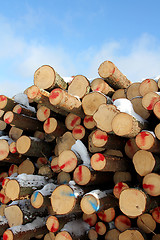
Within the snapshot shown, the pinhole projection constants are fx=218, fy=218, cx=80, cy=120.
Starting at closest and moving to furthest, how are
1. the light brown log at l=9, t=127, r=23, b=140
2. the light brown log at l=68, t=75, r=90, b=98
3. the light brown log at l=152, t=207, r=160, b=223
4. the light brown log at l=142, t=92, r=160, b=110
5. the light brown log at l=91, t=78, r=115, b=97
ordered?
the light brown log at l=142, t=92, r=160, b=110, the light brown log at l=152, t=207, r=160, b=223, the light brown log at l=68, t=75, r=90, b=98, the light brown log at l=91, t=78, r=115, b=97, the light brown log at l=9, t=127, r=23, b=140

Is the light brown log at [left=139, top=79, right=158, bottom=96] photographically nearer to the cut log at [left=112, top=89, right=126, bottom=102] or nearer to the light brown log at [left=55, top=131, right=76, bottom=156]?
the cut log at [left=112, top=89, right=126, bottom=102]

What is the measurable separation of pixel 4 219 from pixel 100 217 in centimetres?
109

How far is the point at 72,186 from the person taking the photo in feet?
7.06

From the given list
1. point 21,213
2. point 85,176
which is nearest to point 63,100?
point 85,176

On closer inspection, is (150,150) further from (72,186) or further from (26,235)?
(26,235)

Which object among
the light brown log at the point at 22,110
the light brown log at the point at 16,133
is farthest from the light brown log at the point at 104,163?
the light brown log at the point at 16,133

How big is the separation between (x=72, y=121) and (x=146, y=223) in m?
1.37

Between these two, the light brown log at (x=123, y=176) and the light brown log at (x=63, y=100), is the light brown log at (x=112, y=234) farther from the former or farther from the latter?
the light brown log at (x=63, y=100)

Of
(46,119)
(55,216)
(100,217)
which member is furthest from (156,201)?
(46,119)

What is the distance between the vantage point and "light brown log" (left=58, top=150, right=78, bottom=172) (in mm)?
2248

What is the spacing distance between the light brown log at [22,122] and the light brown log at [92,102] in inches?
35.3

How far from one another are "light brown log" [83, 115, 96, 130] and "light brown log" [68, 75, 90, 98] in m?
0.29

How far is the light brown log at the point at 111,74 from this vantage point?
2787 mm

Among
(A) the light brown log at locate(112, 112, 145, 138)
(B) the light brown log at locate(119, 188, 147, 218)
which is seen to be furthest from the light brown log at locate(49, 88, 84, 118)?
(B) the light brown log at locate(119, 188, 147, 218)
